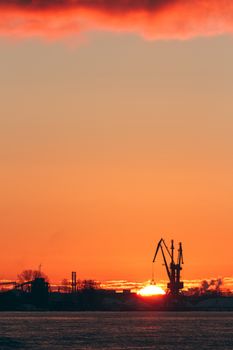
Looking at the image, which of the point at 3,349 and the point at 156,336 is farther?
the point at 156,336

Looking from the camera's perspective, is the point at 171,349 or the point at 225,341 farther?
the point at 225,341

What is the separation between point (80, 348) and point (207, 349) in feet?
60.5

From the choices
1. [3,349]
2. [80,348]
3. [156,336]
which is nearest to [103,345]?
[80,348]

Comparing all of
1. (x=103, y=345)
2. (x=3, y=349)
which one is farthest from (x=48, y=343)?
(x=3, y=349)

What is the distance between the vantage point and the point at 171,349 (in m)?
152

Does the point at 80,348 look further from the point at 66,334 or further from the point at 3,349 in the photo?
the point at 66,334

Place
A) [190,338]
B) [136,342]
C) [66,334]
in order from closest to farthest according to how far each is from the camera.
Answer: [136,342] < [190,338] < [66,334]

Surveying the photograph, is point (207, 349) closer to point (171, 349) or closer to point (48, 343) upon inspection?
point (171, 349)

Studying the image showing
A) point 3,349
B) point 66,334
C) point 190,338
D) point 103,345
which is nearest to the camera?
point 3,349

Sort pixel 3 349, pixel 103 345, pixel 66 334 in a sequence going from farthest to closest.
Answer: pixel 66 334 < pixel 103 345 < pixel 3 349

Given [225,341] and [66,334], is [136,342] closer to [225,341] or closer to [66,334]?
[225,341]

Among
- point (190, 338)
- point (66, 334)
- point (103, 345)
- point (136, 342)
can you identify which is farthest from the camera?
point (66, 334)

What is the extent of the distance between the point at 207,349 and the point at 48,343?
26713 mm

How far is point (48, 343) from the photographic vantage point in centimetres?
16438
